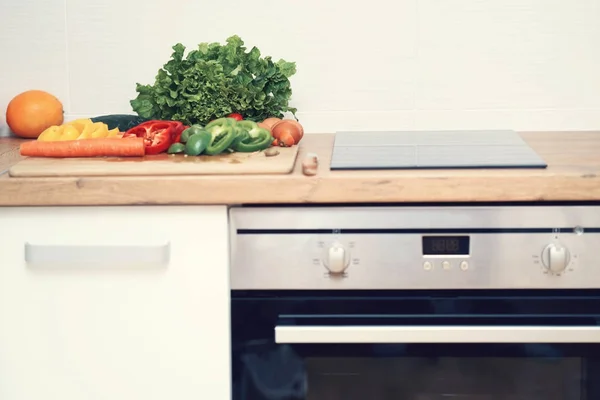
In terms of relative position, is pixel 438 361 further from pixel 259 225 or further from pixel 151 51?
pixel 151 51

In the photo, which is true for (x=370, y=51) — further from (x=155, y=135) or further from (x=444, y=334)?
(x=444, y=334)

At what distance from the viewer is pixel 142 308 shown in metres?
1.38

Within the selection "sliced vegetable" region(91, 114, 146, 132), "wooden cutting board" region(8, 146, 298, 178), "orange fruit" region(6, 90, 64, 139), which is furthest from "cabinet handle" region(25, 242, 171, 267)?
"orange fruit" region(6, 90, 64, 139)

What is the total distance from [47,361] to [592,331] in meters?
0.89

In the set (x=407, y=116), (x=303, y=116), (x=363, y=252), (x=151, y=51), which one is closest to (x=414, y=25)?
(x=407, y=116)

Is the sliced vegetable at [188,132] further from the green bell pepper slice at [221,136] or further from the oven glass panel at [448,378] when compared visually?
the oven glass panel at [448,378]

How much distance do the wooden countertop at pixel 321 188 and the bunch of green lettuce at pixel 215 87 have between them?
0.38m

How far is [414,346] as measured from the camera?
135 centimetres

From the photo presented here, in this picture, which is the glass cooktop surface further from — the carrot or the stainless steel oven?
the carrot

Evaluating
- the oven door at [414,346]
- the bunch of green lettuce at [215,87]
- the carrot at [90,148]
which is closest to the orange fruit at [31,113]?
the bunch of green lettuce at [215,87]

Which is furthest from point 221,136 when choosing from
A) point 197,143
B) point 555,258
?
point 555,258

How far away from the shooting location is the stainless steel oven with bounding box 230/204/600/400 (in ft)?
4.38

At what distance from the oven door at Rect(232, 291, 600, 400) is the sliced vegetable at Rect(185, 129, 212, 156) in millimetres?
270

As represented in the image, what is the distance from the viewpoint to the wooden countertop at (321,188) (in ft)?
4.31
